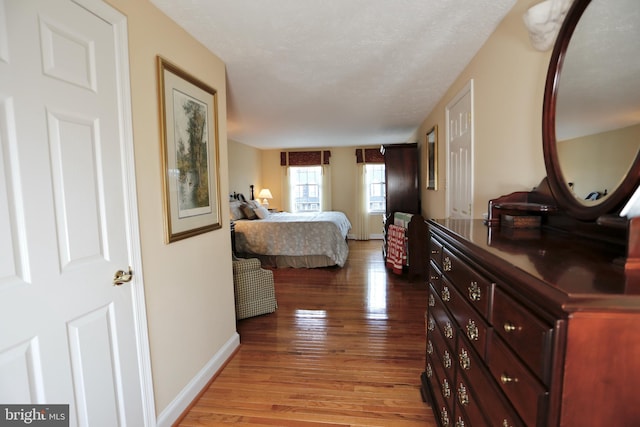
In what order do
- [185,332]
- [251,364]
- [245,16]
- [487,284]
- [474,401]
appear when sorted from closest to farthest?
[487,284] < [474,401] < [245,16] < [185,332] < [251,364]

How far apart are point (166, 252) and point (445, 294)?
1485 mm

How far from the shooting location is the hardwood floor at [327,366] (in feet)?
5.68

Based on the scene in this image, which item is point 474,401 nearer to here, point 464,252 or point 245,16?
point 464,252

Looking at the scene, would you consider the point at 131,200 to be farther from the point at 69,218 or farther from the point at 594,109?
the point at 594,109

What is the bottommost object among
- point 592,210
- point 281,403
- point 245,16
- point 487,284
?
point 281,403

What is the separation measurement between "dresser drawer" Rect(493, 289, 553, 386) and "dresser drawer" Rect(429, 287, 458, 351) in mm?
403

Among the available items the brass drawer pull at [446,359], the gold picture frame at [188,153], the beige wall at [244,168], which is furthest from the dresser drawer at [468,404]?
the beige wall at [244,168]

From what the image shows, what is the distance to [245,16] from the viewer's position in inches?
64.4

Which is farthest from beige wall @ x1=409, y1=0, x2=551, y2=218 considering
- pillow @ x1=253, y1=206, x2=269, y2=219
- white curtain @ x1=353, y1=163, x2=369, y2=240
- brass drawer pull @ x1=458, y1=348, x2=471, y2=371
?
white curtain @ x1=353, y1=163, x2=369, y2=240

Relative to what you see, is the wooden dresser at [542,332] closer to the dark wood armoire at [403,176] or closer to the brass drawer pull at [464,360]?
the brass drawer pull at [464,360]

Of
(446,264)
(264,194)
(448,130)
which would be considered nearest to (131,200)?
(446,264)

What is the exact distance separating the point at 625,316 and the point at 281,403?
1824 millimetres

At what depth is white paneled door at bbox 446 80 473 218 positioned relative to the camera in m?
2.31

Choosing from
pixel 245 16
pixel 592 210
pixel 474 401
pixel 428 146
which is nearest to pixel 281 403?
pixel 474 401
